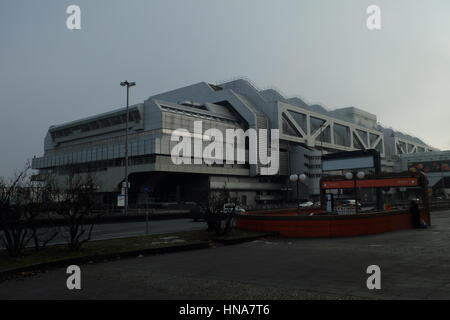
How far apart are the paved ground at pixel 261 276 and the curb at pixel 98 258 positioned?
0.38m

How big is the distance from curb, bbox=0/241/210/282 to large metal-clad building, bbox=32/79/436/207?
177 ft

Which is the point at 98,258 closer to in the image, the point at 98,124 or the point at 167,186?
the point at 167,186

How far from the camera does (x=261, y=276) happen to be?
885cm

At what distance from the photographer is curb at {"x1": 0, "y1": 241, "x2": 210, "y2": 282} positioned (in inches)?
372

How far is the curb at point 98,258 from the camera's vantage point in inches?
372

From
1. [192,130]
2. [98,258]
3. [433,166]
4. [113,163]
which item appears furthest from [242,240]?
[433,166]

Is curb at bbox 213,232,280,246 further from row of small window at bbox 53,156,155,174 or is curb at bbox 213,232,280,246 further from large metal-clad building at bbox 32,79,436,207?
row of small window at bbox 53,156,155,174

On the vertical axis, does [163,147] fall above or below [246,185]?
above

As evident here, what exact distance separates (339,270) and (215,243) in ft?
23.6

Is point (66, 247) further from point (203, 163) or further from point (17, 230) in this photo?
point (203, 163)

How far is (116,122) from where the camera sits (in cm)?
8194

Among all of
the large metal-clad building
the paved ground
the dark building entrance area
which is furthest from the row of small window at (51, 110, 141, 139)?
the paved ground

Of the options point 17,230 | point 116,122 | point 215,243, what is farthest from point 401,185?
point 116,122

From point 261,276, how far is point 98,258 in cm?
546
